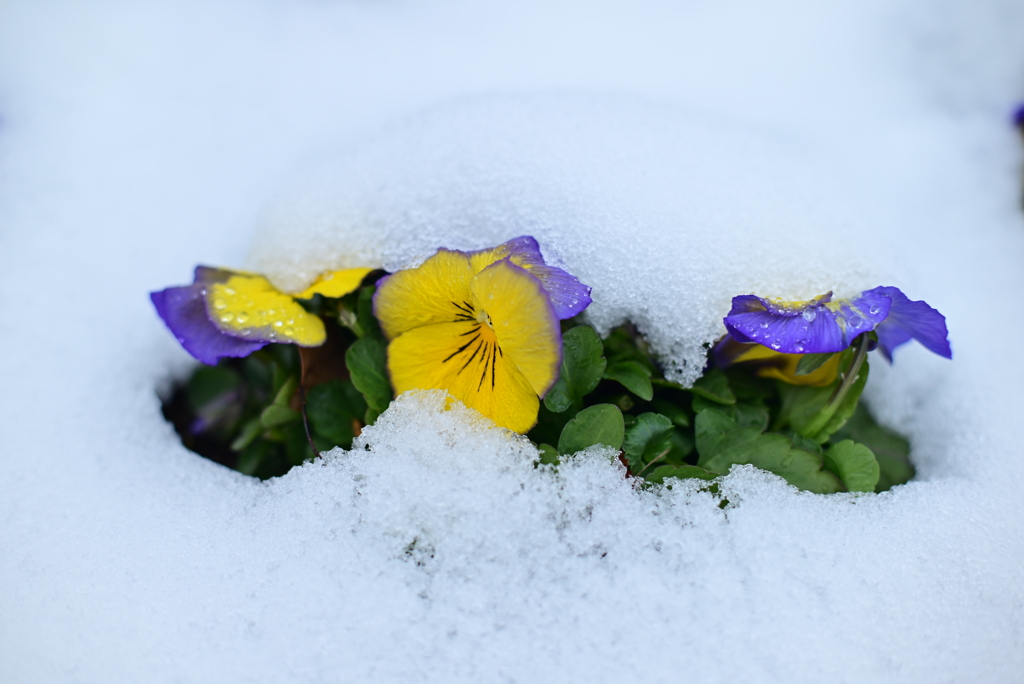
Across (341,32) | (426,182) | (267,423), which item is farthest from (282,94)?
(267,423)

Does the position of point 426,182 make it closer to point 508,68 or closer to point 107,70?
point 508,68

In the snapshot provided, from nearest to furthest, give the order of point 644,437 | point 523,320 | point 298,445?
1. point 523,320
2. point 644,437
3. point 298,445

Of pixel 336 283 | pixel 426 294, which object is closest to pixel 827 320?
pixel 426 294

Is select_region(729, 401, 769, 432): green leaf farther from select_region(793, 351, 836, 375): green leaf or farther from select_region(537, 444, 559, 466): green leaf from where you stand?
select_region(537, 444, 559, 466): green leaf

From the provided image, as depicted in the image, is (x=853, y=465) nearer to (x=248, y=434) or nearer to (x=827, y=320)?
(x=827, y=320)

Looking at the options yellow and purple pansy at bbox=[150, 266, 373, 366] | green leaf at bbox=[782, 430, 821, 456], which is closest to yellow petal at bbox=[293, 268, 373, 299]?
yellow and purple pansy at bbox=[150, 266, 373, 366]

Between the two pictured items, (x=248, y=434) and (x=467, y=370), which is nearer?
(x=467, y=370)
